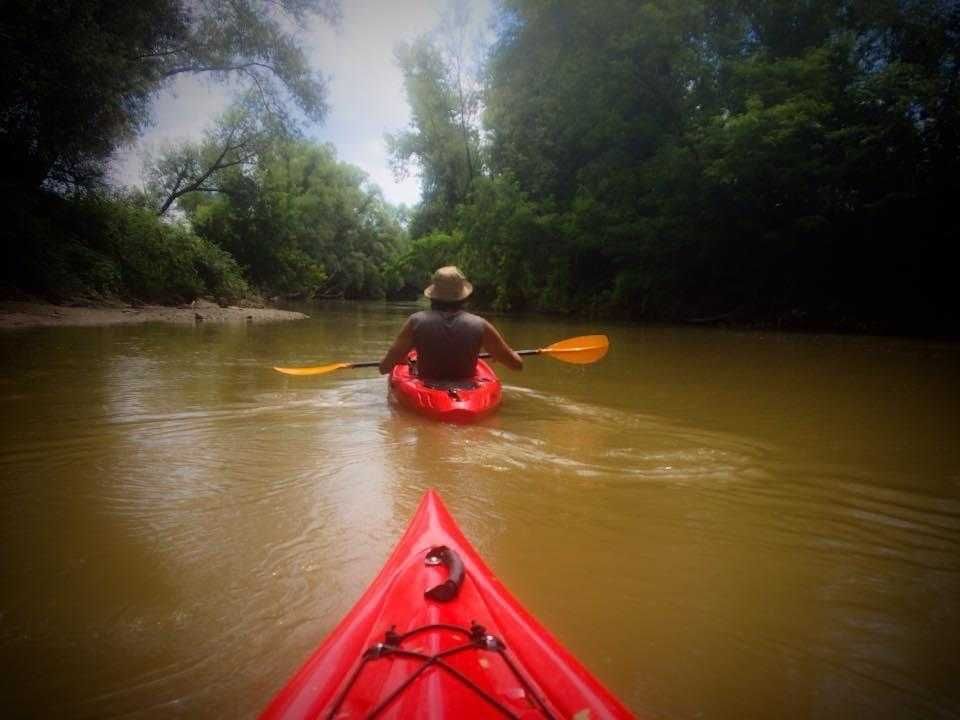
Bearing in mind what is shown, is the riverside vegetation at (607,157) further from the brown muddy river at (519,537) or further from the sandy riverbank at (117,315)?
the brown muddy river at (519,537)

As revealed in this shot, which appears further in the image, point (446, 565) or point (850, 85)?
point (850, 85)

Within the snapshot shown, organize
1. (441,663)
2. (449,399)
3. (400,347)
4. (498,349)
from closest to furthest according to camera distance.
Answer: (441,663), (449,399), (400,347), (498,349)

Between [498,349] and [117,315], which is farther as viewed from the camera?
[117,315]

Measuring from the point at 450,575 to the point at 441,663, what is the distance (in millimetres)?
328

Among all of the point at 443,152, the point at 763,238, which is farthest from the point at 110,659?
the point at 443,152

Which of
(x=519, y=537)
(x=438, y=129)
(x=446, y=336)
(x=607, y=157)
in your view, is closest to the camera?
(x=519, y=537)

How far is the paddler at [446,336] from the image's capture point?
4.85 m

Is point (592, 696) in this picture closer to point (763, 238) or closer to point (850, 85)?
point (763, 238)

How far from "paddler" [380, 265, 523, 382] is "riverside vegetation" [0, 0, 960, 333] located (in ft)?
33.2

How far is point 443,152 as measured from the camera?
95.0ft

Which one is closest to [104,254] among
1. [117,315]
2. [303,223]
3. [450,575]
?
[117,315]

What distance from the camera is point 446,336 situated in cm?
490

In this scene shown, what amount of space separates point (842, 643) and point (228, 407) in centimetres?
481

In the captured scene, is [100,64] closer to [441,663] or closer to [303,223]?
[441,663]
